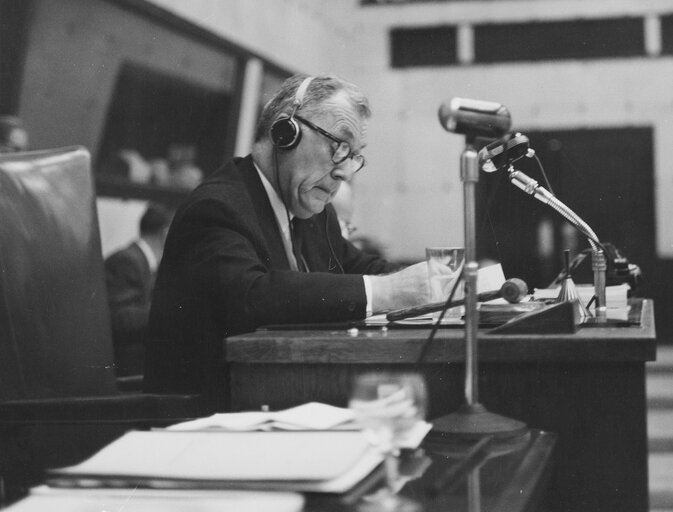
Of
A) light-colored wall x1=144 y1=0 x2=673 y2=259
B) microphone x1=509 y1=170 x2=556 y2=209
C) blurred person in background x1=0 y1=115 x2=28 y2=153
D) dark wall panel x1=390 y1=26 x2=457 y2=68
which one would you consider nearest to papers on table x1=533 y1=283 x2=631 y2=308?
microphone x1=509 y1=170 x2=556 y2=209

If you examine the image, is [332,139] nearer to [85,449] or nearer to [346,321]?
[346,321]

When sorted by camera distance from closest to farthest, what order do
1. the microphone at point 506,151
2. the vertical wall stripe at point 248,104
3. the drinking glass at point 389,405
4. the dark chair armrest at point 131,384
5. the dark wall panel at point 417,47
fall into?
the drinking glass at point 389,405 < the microphone at point 506,151 < the dark chair armrest at point 131,384 < the vertical wall stripe at point 248,104 < the dark wall panel at point 417,47

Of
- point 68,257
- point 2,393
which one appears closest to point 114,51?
point 68,257

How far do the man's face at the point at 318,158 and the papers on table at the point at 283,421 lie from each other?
97cm

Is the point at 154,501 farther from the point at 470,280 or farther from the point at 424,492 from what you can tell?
the point at 470,280

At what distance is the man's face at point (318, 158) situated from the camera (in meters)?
2.05

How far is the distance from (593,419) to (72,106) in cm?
268

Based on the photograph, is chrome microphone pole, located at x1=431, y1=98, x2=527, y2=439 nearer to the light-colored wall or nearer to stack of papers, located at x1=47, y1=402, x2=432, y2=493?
stack of papers, located at x1=47, y1=402, x2=432, y2=493

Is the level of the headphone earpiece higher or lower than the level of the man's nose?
higher

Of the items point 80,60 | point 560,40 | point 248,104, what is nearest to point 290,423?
point 80,60

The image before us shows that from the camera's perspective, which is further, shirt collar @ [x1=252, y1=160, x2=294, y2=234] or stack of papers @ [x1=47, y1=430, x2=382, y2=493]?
shirt collar @ [x1=252, y1=160, x2=294, y2=234]

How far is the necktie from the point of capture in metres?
2.12

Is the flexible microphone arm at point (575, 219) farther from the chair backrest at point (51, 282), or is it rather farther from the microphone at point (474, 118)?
the chair backrest at point (51, 282)

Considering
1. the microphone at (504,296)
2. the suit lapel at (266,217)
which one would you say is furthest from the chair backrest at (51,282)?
the microphone at (504,296)
